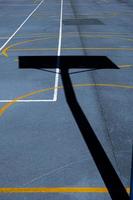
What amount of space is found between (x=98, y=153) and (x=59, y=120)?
10.8ft

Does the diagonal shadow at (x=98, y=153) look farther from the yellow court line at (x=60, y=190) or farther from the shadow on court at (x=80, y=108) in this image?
the yellow court line at (x=60, y=190)

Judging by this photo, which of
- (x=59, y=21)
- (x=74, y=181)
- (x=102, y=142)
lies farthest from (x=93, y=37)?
(x=74, y=181)

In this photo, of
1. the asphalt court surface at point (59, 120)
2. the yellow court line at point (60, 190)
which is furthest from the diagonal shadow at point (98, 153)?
the yellow court line at point (60, 190)

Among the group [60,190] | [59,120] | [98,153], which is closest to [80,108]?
[59,120]

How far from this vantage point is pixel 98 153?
12.4m

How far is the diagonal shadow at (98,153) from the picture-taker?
10.4 metres

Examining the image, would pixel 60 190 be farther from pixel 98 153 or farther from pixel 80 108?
pixel 80 108

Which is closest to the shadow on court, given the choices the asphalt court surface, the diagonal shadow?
the diagonal shadow

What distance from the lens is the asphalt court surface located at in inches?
439

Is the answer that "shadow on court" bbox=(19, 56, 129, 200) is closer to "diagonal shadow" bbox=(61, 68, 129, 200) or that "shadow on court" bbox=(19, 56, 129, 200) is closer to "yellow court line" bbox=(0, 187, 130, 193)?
"diagonal shadow" bbox=(61, 68, 129, 200)

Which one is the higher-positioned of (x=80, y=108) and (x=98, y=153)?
(x=98, y=153)

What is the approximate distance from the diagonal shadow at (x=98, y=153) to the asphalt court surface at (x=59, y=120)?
0.20m

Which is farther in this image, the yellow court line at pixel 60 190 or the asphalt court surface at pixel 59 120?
the asphalt court surface at pixel 59 120

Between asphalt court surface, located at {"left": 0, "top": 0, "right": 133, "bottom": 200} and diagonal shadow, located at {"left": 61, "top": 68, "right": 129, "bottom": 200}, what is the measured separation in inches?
7.8
